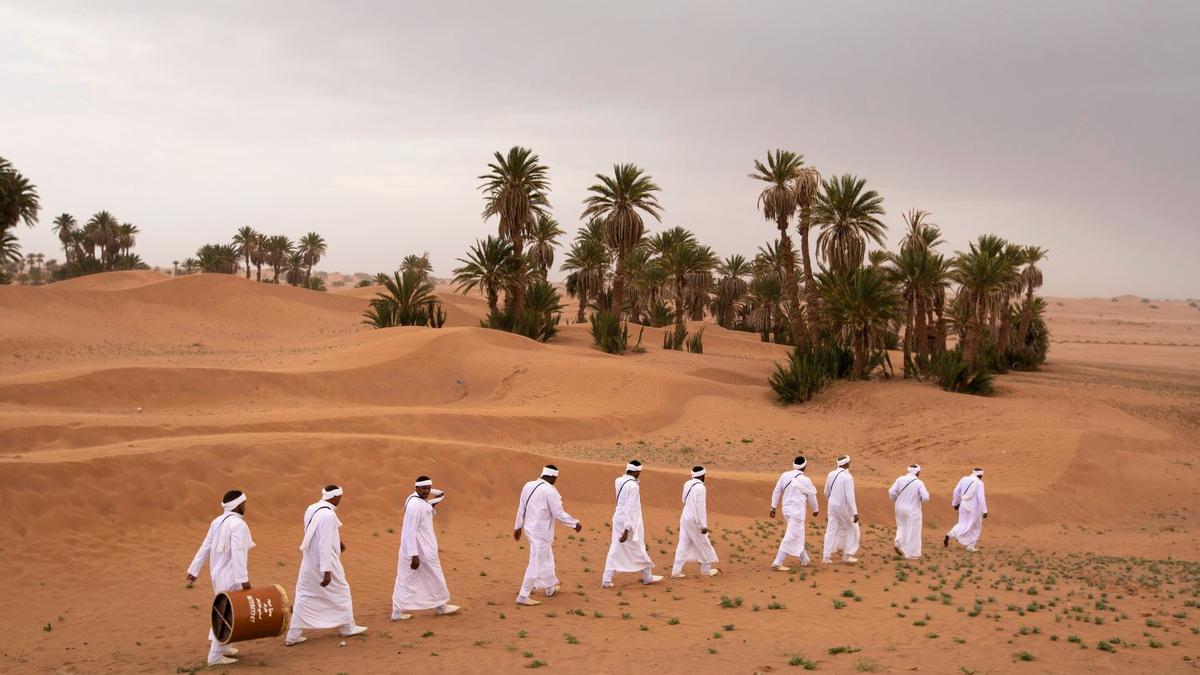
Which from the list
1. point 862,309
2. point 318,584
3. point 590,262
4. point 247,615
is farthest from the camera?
point 590,262

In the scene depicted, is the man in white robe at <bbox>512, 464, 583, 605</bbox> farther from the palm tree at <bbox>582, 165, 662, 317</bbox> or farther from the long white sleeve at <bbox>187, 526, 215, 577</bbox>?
the palm tree at <bbox>582, 165, 662, 317</bbox>

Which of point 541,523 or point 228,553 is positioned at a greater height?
point 228,553

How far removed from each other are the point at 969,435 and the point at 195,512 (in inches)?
876

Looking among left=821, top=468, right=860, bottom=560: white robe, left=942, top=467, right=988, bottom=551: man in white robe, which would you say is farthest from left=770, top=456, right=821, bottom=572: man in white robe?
left=942, top=467, right=988, bottom=551: man in white robe

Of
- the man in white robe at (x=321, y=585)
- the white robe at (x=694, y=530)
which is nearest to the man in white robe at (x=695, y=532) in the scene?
the white robe at (x=694, y=530)

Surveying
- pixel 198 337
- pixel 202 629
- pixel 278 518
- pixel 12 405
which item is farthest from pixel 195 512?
pixel 198 337

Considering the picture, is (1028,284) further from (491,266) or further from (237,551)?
(237,551)

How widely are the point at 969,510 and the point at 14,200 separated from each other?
5443 cm

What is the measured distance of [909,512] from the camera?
16.4 meters

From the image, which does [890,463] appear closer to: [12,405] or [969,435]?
[969,435]

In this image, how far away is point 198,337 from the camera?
4941 cm

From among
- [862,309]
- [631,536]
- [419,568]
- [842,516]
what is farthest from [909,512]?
[862,309]

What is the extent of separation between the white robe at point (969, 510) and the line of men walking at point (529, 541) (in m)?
0.02

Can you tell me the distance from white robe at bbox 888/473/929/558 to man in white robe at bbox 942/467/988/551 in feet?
5.16
